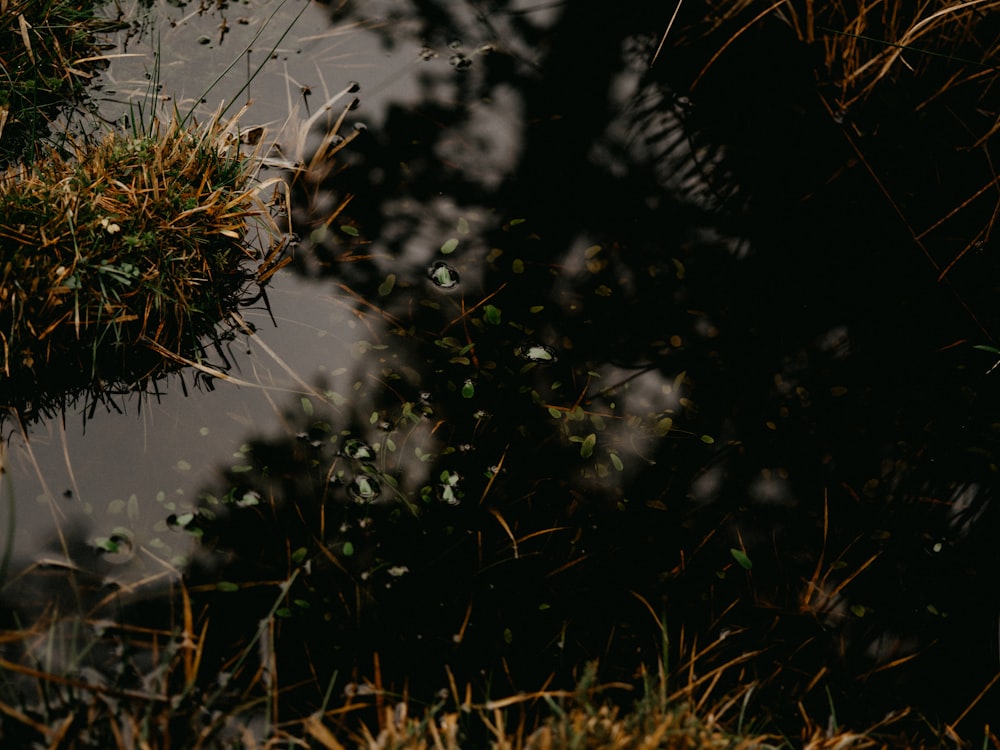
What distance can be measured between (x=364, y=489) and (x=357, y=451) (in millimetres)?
109

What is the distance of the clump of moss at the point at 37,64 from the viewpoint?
2.04 meters

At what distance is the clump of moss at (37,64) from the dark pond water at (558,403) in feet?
0.40

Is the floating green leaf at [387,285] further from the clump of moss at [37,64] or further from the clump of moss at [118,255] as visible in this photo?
the clump of moss at [37,64]

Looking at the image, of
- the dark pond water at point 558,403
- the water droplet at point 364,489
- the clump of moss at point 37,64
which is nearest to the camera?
the dark pond water at point 558,403

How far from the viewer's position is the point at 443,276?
213cm

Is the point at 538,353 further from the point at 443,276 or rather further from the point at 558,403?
the point at 443,276

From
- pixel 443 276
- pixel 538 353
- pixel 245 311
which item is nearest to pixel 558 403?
pixel 538 353

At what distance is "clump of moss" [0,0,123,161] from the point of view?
204 cm

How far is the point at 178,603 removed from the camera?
1647 millimetres

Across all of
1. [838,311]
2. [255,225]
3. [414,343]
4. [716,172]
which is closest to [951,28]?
[716,172]

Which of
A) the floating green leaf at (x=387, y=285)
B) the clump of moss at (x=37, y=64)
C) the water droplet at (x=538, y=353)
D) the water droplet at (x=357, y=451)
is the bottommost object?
the water droplet at (x=357, y=451)

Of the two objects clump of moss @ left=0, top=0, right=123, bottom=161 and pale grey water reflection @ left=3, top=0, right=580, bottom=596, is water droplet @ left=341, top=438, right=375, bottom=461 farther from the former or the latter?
clump of moss @ left=0, top=0, right=123, bottom=161

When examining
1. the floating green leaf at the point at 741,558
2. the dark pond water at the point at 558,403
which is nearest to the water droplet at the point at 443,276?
the dark pond water at the point at 558,403

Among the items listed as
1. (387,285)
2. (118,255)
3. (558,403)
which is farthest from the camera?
(387,285)
